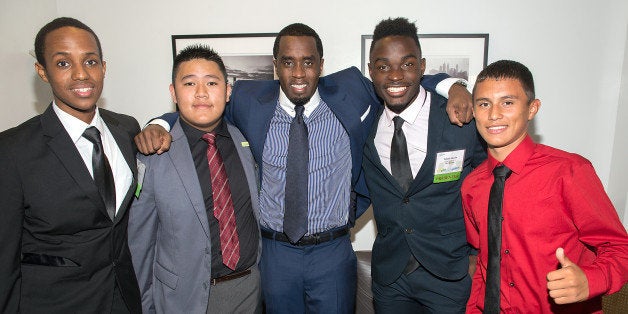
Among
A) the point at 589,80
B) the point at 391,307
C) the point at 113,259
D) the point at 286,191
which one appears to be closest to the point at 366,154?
the point at 286,191

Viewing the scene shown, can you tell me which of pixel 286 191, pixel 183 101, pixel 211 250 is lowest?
pixel 211 250

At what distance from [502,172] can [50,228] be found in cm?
196

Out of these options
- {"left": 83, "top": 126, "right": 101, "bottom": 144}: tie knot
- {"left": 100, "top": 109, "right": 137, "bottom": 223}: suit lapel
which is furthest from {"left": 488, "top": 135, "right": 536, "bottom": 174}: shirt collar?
{"left": 83, "top": 126, "right": 101, "bottom": 144}: tie knot

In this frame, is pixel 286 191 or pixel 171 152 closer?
pixel 171 152

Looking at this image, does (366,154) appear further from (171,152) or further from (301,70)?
(171,152)

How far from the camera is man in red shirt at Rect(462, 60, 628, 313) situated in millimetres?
1369

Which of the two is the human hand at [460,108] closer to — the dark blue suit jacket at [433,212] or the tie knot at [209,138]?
the dark blue suit jacket at [433,212]

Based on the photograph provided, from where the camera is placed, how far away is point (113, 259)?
173cm

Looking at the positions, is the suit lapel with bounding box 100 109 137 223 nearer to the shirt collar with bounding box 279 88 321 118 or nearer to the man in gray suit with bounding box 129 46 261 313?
the man in gray suit with bounding box 129 46 261 313

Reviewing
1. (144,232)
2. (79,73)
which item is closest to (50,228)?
(144,232)

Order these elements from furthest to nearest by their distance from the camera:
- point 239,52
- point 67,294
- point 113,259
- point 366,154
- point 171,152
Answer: point 239,52, point 366,154, point 171,152, point 113,259, point 67,294

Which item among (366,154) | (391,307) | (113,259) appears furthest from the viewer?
(366,154)

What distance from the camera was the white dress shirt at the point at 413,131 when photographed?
202 centimetres

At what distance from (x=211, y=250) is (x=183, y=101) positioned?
80 centimetres
